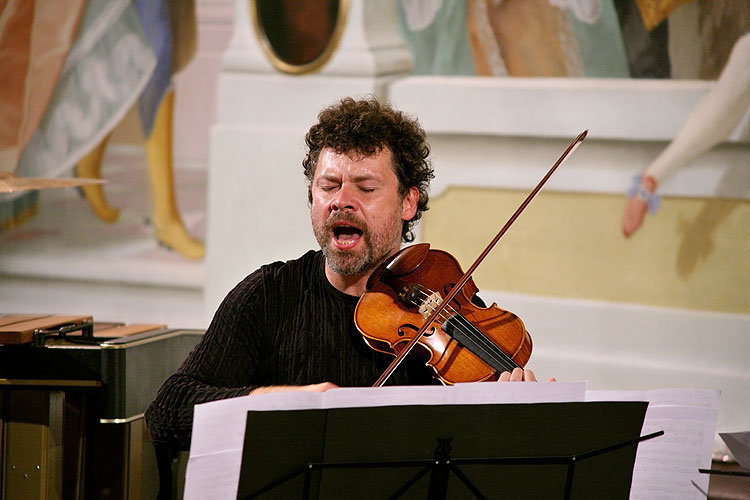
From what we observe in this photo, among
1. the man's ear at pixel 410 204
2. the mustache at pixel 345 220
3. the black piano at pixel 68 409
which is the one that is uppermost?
the man's ear at pixel 410 204

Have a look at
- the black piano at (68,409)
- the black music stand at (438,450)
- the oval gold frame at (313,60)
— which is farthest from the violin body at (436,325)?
the oval gold frame at (313,60)

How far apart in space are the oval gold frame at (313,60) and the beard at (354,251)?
1.72m

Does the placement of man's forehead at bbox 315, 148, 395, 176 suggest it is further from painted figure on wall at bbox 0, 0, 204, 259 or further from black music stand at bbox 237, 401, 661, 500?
painted figure on wall at bbox 0, 0, 204, 259

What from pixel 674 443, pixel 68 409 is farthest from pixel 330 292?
pixel 68 409

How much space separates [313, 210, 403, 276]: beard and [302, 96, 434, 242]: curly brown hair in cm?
13

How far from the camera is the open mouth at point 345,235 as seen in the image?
2.03 meters

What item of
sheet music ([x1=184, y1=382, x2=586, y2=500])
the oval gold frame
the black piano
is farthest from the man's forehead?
the oval gold frame

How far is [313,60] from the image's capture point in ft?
12.0

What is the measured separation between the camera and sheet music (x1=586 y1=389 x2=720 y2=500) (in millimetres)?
1705

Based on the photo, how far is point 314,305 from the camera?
2113mm

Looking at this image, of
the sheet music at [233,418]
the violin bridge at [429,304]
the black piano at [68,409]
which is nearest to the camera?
the sheet music at [233,418]

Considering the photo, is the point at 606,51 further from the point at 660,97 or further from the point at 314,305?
the point at 314,305

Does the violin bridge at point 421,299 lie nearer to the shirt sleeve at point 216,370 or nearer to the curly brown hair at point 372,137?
the curly brown hair at point 372,137

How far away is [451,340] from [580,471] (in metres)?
0.40
